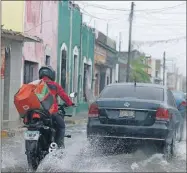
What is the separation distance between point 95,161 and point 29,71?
38.8 ft

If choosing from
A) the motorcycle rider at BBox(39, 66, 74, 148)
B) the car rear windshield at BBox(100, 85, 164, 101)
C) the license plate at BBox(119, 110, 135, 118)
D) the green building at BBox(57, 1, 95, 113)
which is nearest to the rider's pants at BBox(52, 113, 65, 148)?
the motorcycle rider at BBox(39, 66, 74, 148)

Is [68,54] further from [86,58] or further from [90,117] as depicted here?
[90,117]

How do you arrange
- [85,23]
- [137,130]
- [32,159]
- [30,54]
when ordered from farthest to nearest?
[85,23], [30,54], [137,130], [32,159]

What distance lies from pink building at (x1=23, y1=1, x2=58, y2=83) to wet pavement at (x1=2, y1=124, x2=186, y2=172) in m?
8.96

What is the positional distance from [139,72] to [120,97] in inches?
1713

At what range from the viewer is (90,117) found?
29.3 feet

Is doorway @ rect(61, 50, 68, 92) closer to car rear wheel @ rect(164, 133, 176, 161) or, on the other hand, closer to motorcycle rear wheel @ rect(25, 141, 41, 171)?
car rear wheel @ rect(164, 133, 176, 161)

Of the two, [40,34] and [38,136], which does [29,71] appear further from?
[38,136]

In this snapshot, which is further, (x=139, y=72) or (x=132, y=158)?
(x=139, y=72)

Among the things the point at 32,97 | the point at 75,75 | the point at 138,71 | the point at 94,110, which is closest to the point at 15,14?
the point at 94,110

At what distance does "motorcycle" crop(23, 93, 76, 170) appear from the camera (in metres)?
6.66

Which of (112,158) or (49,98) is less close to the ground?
(49,98)

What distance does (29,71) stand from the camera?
19469 mm

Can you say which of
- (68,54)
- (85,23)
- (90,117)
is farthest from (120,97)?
(85,23)
